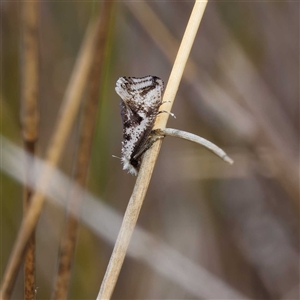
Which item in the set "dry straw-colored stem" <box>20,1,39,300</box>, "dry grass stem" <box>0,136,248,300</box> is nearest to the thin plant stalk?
"dry straw-colored stem" <box>20,1,39,300</box>

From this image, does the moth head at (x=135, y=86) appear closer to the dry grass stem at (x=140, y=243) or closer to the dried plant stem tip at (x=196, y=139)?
the dried plant stem tip at (x=196, y=139)

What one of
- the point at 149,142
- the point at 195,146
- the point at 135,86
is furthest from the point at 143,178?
the point at 195,146

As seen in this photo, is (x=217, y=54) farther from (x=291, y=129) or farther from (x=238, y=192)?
(x=238, y=192)

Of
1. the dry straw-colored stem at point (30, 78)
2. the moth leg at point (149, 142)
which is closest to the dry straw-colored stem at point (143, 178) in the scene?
the moth leg at point (149, 142)

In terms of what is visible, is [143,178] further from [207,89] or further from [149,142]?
[207,89]

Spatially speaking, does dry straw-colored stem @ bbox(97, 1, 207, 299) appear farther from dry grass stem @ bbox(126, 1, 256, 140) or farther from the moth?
dry grass stem @ bbox(126, 1, 256, 140)

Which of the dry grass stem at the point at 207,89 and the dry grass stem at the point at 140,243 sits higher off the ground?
the dry grass stem at the point at 207,89

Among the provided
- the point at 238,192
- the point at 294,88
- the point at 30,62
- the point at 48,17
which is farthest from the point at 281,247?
the point at 30,62
